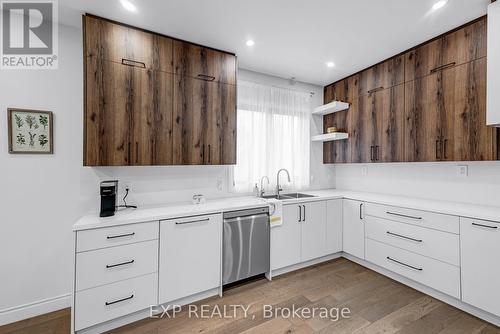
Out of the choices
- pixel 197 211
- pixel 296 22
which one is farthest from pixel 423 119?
pixel 197 211

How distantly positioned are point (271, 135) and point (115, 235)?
228cm

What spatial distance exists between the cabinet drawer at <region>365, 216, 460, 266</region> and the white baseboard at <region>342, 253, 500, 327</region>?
0.38m

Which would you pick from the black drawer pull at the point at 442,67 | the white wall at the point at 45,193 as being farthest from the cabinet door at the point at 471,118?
the white wall at the point at 45,193

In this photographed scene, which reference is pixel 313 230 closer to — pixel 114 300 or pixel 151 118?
pixel 114 300

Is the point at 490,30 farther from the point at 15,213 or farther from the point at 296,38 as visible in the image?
the point at 15,213

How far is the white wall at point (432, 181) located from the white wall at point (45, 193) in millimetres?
3372

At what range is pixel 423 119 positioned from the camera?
2.51 meters

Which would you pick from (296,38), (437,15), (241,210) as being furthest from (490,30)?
(241,210)

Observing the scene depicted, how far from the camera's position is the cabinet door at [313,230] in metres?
2.89

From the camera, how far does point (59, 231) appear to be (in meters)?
2.12

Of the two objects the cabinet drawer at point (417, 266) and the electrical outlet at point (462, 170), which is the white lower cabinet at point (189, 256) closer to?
the cabinet drawer at point (417, 266)

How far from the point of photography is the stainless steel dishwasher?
7.74 ft

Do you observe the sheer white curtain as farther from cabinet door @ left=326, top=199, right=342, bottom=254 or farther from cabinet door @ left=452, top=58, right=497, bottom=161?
cabinet door @ left=452, top=58, right=497, bottom=161

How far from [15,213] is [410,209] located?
382 cm
